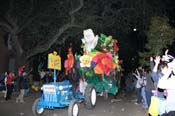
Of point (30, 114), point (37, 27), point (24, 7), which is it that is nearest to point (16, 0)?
point (24, 7)

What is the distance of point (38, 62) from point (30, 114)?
21747 millimetres

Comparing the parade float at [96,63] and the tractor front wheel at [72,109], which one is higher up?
the parade float at [96,63]

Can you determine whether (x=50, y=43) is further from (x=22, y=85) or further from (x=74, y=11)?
(x=22, y=85)

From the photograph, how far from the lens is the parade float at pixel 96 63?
15.2 meters

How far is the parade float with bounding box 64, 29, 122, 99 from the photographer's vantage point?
1524 centimetres

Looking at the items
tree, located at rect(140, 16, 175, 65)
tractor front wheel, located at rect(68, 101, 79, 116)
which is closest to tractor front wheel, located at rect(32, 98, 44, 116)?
tractor front wheel, located at rect(68, 101, 79, 116)

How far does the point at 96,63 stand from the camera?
1520cm

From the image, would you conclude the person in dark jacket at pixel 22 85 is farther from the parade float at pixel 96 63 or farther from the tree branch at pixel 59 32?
the tree branch at pixel 59 32

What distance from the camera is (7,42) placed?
30.3m

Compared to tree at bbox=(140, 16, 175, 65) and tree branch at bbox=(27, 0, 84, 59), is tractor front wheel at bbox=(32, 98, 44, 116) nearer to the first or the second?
tree branch at bbox=(27, 0, 84, 59)

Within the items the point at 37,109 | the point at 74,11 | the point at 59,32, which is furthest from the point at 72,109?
the point at 59,32

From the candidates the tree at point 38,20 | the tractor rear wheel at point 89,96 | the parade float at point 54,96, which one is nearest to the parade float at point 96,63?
the tractor rear wheel at point 89,96

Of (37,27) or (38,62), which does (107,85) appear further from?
(38,62)

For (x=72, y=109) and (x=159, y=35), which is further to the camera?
(x=159, y=35)
